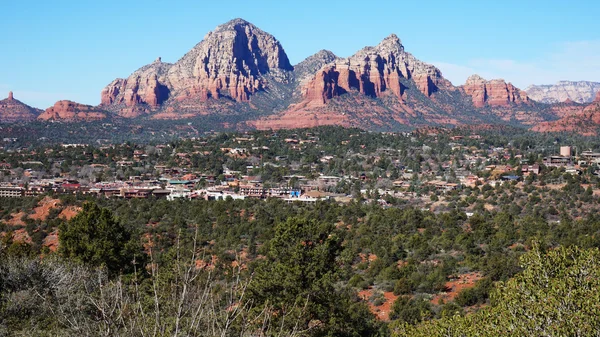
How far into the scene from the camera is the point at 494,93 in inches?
7111

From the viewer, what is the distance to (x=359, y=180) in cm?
7606

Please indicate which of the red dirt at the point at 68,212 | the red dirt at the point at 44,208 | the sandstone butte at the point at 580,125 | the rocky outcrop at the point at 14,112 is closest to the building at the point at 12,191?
the red dirt at the point at 44,208

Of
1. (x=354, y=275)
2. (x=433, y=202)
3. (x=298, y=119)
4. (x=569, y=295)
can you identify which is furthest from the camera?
(x=298, y=119)

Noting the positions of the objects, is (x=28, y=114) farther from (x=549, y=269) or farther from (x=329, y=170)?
(x=549, y=269)

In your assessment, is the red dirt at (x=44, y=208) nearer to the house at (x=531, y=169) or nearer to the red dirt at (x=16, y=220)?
Answer: the red dirt at (x=16, y=220)

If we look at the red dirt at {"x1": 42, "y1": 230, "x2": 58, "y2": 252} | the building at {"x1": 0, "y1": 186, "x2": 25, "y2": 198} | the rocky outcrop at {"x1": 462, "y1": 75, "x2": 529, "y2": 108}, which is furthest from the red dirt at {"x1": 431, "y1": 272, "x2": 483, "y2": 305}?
the rocky outcrop at {"x1": 462, "y1": 75, "x2": 529, "y2": 108}


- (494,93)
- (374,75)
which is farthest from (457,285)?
(494,93)

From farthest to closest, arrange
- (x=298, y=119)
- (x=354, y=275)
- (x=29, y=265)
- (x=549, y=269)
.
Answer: (x=298, y=119), (x=354, y=275), (x=29, y=265), (x=549, y=269)

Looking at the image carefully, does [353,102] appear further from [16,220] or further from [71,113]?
[16,220]

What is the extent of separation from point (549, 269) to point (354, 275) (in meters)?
18.9

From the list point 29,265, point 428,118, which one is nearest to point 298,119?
point 428,118

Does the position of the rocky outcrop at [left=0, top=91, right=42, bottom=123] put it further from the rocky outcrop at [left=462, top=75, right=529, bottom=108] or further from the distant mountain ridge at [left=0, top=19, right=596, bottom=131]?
the rocky outcrop at [left=462, top=75, right=529, bottom=108]

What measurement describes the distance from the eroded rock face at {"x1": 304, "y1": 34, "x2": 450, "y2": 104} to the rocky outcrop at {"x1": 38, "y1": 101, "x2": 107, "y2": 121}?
196 ft

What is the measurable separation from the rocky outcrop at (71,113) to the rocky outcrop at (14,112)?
17.7 meters
